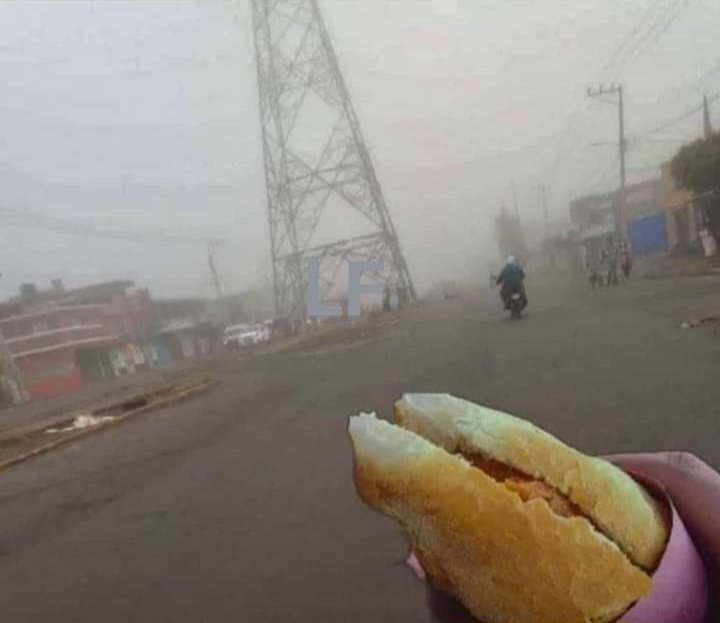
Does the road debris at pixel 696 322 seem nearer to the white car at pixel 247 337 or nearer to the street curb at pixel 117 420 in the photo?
the street curb at pixel 117 420

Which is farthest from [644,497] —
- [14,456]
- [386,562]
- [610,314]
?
[610,314]

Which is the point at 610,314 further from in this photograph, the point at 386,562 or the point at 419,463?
the point at 419,463

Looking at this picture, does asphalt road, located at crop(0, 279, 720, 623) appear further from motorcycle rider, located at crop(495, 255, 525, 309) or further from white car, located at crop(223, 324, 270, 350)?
white car, located at crop(223, 324, 270, 350)

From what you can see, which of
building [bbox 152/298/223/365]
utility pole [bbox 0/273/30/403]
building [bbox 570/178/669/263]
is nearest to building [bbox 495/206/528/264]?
building [bbox 570/178/669/263]

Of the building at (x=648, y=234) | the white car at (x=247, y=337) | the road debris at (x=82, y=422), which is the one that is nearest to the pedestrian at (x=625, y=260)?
the building at (x=648, y=234)

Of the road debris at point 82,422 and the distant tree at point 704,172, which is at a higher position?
the distant tree at point 704,172

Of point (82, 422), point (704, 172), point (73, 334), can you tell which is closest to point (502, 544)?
point (82, 422)
